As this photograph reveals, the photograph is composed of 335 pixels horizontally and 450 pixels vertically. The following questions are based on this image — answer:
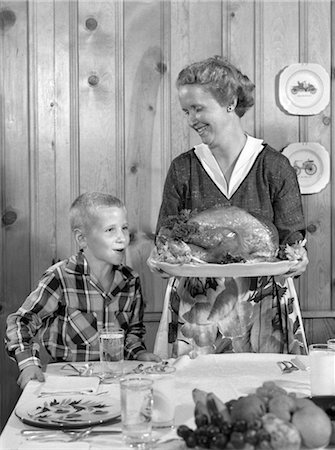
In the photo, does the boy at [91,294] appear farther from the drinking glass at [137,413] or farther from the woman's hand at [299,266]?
the drinking glass at [137,413]

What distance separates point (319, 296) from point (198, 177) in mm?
1008

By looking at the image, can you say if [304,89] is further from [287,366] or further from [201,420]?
[201,420]

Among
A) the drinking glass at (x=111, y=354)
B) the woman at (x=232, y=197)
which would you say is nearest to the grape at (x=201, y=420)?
the drinking glass at (x=111, y=354)

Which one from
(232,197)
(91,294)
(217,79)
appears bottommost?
(91,294)

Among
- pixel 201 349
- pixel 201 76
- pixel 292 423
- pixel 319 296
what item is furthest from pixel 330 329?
pixel 292 423

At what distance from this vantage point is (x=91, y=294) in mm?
2281

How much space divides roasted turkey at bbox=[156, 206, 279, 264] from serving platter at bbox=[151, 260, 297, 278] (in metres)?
0.04

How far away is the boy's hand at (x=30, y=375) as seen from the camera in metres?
1.71

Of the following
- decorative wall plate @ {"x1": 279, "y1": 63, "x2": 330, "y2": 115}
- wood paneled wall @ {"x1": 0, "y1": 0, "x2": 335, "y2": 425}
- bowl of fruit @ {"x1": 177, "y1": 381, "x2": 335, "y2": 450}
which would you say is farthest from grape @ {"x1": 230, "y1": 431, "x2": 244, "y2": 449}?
decorative wall plate @ {"x1": 279, "y1": 63, "x2": 330, "y2": 115}

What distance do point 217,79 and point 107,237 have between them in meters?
0.69

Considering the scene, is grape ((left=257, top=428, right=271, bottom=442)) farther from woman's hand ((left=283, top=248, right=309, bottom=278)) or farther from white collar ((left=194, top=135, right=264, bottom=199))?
white collar ((left=194, top=135, right=264, bottom=199))

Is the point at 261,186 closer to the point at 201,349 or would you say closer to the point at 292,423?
the point at 201,349

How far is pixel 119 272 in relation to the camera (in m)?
2.32

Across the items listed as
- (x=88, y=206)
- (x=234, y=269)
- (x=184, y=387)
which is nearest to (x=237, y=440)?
(x=184, y=387)
